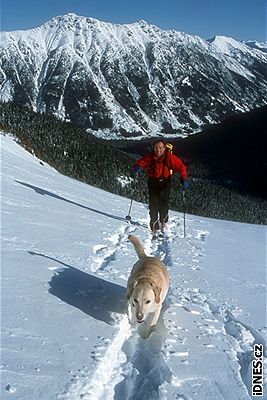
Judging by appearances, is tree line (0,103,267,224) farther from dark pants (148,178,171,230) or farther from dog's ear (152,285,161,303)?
dog's ear (152,285,161,303)

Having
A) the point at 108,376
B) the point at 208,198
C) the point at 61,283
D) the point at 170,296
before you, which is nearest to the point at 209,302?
the point at 170,296

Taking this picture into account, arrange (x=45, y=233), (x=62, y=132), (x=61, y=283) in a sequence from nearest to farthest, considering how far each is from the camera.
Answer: (x=61, y=283) < (x=45, y=233) < (x=62, y=132)

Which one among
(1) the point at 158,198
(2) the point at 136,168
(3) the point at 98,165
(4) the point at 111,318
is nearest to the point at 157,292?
(4) the point at 111,318

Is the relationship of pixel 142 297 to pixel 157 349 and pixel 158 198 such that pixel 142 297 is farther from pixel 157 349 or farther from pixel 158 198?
pixel 158 198

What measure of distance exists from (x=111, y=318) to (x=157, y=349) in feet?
3.26

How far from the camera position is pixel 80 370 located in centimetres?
507

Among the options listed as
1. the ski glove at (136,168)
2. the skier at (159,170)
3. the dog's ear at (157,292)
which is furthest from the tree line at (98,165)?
the dog's ear at (157,292)

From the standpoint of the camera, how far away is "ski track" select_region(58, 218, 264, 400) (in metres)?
4.93

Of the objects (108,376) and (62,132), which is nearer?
(108,376)

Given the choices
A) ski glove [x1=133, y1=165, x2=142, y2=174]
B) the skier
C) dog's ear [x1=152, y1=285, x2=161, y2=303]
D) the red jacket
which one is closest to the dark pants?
the skier

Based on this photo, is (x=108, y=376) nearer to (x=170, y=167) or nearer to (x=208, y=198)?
(x=170, y=167)

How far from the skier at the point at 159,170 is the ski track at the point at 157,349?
4455mm

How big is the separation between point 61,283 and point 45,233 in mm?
3470

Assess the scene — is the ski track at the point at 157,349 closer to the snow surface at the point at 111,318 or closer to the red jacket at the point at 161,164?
the snow surface at the point at 111,318
